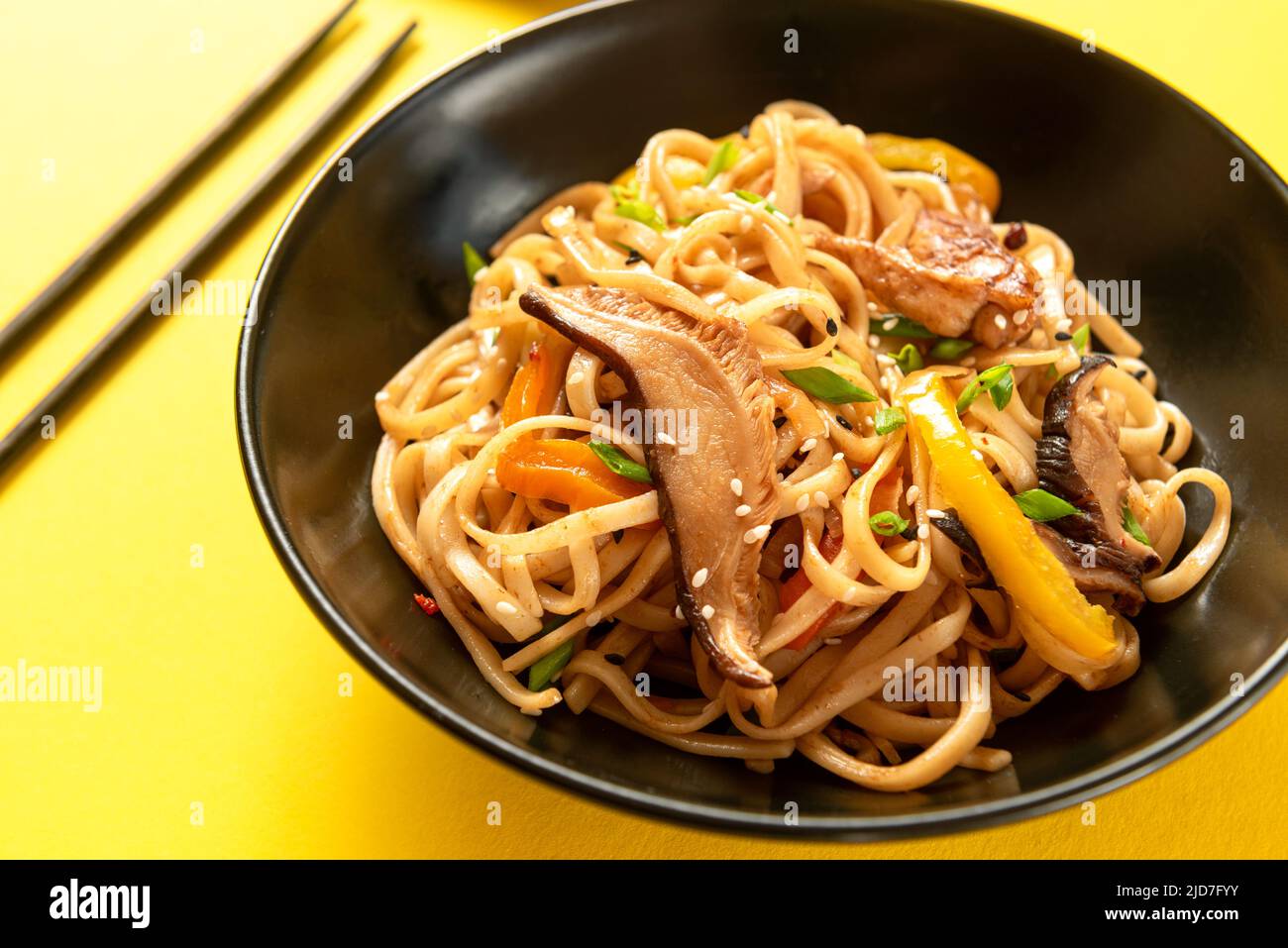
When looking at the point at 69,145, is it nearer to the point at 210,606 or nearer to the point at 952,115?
the point at 210,606

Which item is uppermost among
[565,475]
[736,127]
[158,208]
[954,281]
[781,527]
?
[736,127]

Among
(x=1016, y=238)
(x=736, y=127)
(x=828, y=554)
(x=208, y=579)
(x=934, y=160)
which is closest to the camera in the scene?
(x=828, y=554)

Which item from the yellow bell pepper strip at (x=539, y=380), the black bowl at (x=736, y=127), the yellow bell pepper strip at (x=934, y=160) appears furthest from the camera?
the yellow bell pepper strip at (x=934, y=160)

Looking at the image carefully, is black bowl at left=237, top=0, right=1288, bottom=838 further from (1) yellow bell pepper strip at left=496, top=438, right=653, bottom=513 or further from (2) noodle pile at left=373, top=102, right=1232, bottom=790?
(1) yellow bell pepper strip at left=496, top=438, right=653, bottom=513

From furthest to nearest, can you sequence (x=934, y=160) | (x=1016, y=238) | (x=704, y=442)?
(x=934, y=160), (x=1016, y=238), (x=704, y=442)

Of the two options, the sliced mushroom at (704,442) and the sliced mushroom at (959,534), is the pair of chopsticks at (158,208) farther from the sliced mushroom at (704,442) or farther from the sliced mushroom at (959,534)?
the sliced mushroom at (959,534)

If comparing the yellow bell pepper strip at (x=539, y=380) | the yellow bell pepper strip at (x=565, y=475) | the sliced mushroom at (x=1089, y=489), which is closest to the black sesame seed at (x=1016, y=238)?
the sliced mushroom at (x=1089, y=489)

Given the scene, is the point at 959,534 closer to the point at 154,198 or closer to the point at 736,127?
the point at 736,127

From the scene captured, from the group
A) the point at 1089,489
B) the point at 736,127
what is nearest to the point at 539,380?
the point at 1089,489
